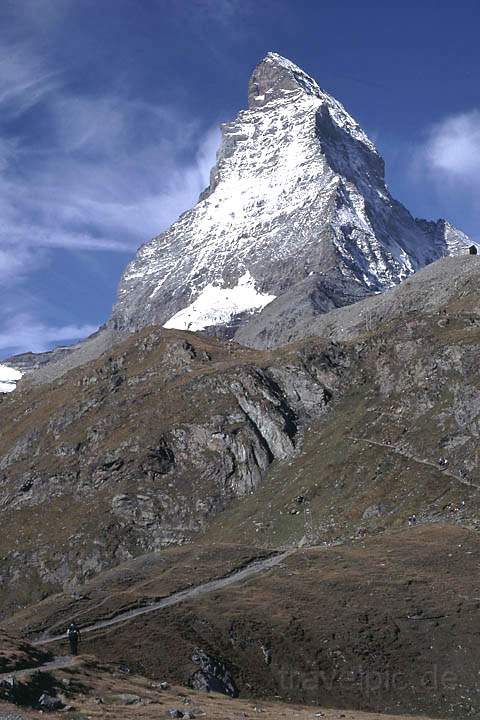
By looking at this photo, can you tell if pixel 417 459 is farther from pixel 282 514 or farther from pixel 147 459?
pixel 147 459

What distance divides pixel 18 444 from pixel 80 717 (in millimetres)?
154999

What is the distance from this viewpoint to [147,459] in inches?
6304

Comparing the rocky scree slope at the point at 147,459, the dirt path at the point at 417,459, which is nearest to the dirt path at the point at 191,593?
the dirt path at the point at 417,459

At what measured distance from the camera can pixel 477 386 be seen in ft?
435

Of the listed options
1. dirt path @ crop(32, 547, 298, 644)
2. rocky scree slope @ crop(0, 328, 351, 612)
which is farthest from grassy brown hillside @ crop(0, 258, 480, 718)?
dirt path @ crop(32, 547, 298, 644)

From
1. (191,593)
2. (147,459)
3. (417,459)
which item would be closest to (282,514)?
(417,459)

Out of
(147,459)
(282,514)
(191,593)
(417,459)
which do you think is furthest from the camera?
(147,459)

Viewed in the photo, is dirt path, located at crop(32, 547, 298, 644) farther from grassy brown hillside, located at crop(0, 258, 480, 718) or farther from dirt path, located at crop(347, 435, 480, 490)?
dirt path, located at crop(347, 435, 480, 490)

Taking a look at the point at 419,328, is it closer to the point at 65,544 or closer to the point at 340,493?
the point at 340,493

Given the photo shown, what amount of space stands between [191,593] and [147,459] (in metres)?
73.8

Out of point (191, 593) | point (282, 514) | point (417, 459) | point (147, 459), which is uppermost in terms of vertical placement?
point (147, 459)

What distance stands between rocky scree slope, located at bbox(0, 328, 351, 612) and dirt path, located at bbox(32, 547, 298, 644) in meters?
44.0

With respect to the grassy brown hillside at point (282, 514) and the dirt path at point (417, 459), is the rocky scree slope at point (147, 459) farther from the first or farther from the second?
the dirt path at point (417, 459)

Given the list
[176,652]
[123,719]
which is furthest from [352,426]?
[123,719]
